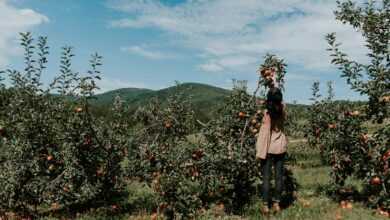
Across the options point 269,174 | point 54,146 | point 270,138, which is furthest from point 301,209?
point 54,146

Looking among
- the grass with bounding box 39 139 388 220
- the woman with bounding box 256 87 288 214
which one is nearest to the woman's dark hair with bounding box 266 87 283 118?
the woman with bounding box 256 87 288 214

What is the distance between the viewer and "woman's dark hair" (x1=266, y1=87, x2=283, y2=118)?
9594 mm

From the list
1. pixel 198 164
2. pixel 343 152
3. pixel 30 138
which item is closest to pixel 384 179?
pixel 343 152

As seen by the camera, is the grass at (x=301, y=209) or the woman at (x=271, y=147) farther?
the woman at (x=271, y=147)

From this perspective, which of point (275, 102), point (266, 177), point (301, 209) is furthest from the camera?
point (301, 209)

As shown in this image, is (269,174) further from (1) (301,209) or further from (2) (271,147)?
(1) (301,209)

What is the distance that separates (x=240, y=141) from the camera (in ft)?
34.9

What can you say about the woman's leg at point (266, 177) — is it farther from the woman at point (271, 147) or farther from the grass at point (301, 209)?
the grass at point (301, 209)

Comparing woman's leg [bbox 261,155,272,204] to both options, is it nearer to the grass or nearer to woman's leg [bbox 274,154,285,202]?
woman's leg [bbox 274,154,285,202]

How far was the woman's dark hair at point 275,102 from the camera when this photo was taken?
31.5 ft

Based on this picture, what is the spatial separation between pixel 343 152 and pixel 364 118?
91 cm

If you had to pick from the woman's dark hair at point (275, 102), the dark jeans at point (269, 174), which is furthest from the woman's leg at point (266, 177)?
the woman's dark hair at point (275, 102)

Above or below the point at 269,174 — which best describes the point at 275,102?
above

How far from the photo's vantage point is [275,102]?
9.67 metres
